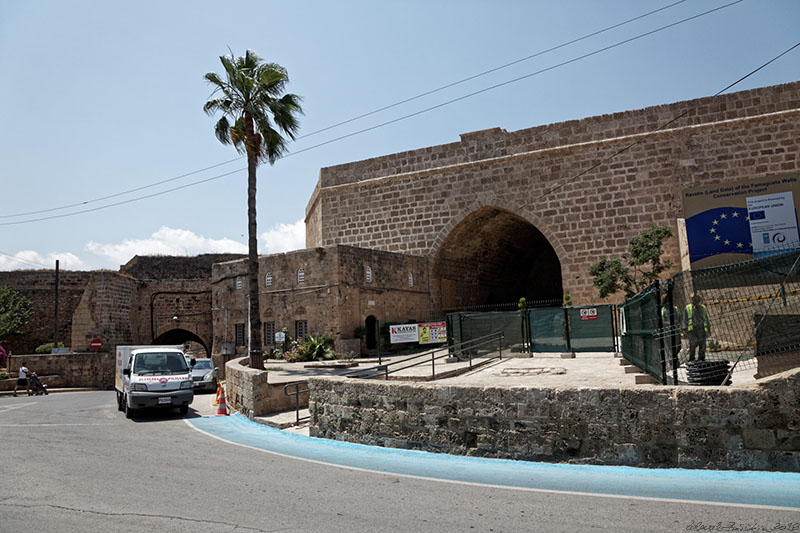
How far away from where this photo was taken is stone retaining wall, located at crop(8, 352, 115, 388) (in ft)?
78.3

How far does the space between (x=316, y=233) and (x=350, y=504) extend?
90.6ft

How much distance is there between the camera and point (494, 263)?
32469mm

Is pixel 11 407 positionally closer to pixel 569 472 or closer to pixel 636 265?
pixel 569 472

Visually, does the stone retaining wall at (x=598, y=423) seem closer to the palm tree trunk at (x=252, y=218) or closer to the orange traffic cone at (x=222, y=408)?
the orange traffic cone at (x=222, y=408)

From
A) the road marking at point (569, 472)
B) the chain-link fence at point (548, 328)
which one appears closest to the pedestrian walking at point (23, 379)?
the chain-link fence at point (548, 328)

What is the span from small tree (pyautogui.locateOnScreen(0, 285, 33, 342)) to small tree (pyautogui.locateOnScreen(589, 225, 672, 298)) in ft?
90.6

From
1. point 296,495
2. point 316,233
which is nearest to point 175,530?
point 296,495

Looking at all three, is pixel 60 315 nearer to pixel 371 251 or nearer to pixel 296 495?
pixel 371 251

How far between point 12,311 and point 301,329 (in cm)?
1683

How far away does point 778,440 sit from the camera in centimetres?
546

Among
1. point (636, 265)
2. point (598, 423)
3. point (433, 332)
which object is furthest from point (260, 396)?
point (636, 265)

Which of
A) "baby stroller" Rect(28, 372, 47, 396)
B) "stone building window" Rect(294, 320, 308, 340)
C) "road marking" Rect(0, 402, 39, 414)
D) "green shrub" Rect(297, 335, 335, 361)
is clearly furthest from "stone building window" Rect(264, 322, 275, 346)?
"road marking" Rect(0, 402, 39, 414)

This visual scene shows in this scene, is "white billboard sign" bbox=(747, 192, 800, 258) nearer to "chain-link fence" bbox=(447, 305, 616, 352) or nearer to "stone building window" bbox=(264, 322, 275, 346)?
"chain-link fence" bbox=(447, 305, 616, 352)

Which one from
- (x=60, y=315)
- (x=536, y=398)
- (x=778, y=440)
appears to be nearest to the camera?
(x=778, y=440)
